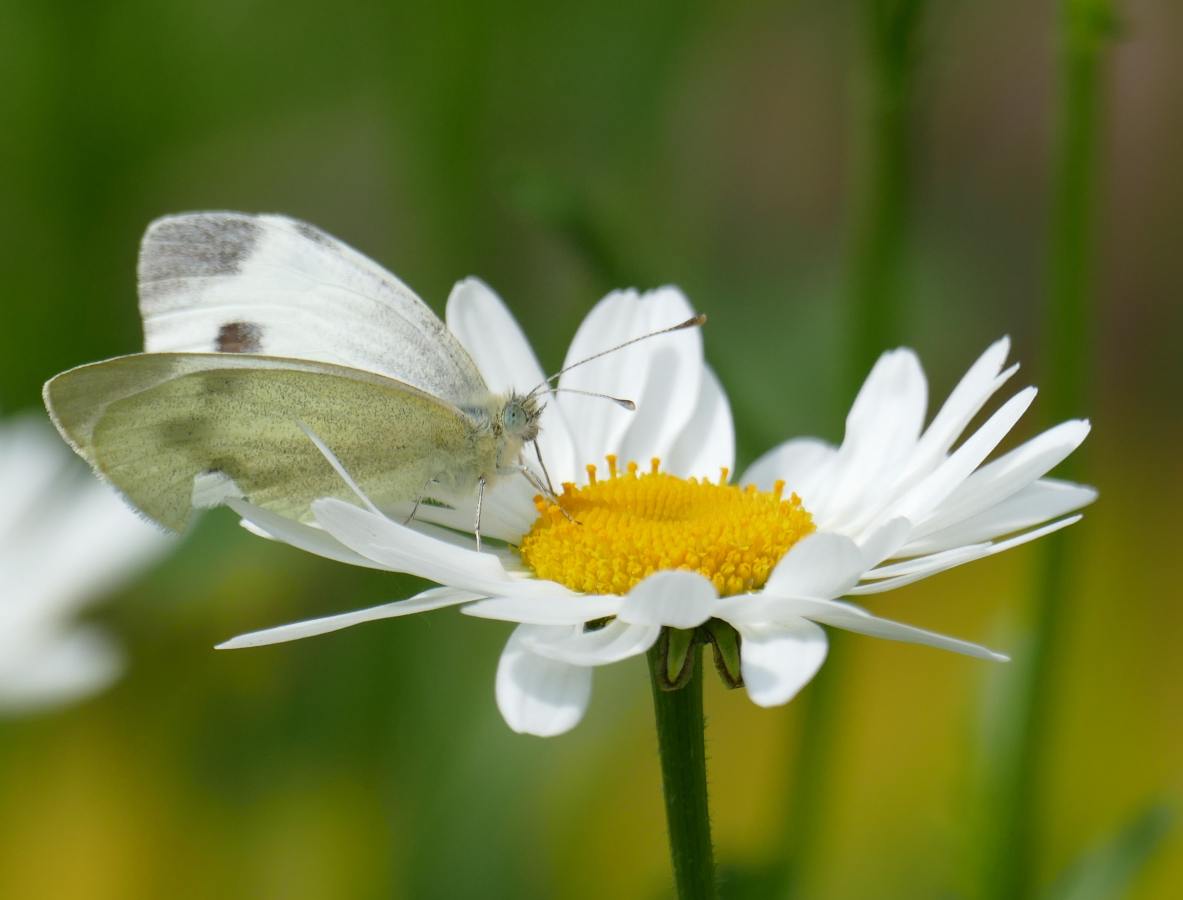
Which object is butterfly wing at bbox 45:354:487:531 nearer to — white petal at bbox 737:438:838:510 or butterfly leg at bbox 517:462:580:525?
butterfly leg at bbox 517:462:580:525

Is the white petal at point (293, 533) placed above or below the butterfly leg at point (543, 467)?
below

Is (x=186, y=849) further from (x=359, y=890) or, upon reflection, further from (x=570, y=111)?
(x=570, y=111)

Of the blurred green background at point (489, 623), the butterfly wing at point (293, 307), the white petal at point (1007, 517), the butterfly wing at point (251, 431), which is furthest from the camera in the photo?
the blurred green background at point (489, 623)

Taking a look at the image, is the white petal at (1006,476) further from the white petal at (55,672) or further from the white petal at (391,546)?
the white petal at (55,672)

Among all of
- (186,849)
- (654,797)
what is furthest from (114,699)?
(654,797)

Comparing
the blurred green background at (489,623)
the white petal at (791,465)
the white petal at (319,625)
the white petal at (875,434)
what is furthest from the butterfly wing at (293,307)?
the white petal at (319,625)

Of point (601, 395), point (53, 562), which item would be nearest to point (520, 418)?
point (601, 395)

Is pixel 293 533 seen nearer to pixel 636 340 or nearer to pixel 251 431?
pixel 251 431

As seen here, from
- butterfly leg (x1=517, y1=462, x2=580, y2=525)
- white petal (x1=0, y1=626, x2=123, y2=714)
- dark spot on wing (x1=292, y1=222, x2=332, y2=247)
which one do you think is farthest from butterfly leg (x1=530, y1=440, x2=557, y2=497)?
white petal (x1=0, y1=626, x2=123, y2=714)
